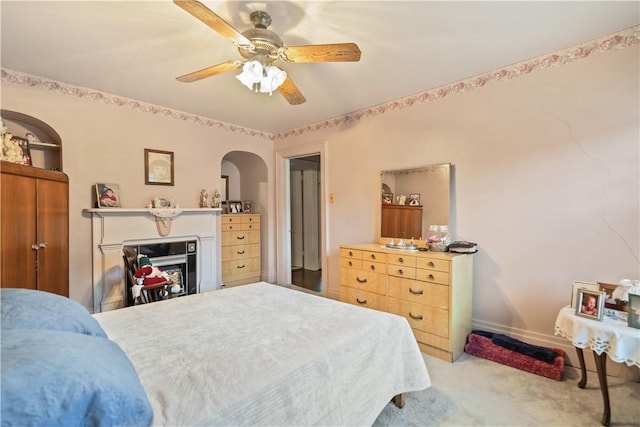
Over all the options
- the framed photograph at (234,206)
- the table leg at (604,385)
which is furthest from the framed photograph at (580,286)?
the framed photograph at (234,206)

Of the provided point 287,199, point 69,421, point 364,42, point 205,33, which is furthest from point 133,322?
point 287,199

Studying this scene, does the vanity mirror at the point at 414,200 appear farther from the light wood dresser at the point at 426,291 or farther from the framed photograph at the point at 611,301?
the framed photograph at the point at 611,301

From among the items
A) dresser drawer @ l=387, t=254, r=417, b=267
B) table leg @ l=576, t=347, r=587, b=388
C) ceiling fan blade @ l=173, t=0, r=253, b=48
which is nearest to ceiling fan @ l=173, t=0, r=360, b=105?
ceiling fan blade @ l=173, t=0, r=253, b=48

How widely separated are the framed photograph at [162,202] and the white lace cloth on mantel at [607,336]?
4.07 m

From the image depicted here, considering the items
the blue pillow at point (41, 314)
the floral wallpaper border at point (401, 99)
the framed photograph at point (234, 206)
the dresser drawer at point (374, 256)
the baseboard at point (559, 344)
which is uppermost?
the floral wallpaper border at point (401, 99)

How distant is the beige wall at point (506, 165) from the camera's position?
2178 mm

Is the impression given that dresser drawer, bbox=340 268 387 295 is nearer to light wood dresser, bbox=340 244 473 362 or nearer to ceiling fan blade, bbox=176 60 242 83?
light wood dresser, bbox=340 244 473 362

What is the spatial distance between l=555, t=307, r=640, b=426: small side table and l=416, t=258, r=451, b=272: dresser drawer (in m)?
0.80

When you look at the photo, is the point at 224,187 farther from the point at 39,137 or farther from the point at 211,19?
the point at 211,19

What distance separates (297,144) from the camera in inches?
176

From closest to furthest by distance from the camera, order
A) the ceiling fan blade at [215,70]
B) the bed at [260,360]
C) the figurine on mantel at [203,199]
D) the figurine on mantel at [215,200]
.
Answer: the bed at [260,360], the ceiling fan blade at [215,70], the figurine on mantel at [203,199], the figurine on mantel at [215,200]

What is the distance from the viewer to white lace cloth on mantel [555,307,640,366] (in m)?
1.57

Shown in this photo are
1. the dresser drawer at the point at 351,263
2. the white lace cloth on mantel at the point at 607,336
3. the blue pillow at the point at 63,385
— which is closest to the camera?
the blue pillow at the point at 63,385

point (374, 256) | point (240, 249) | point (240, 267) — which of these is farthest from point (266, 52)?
point (240, 267)
